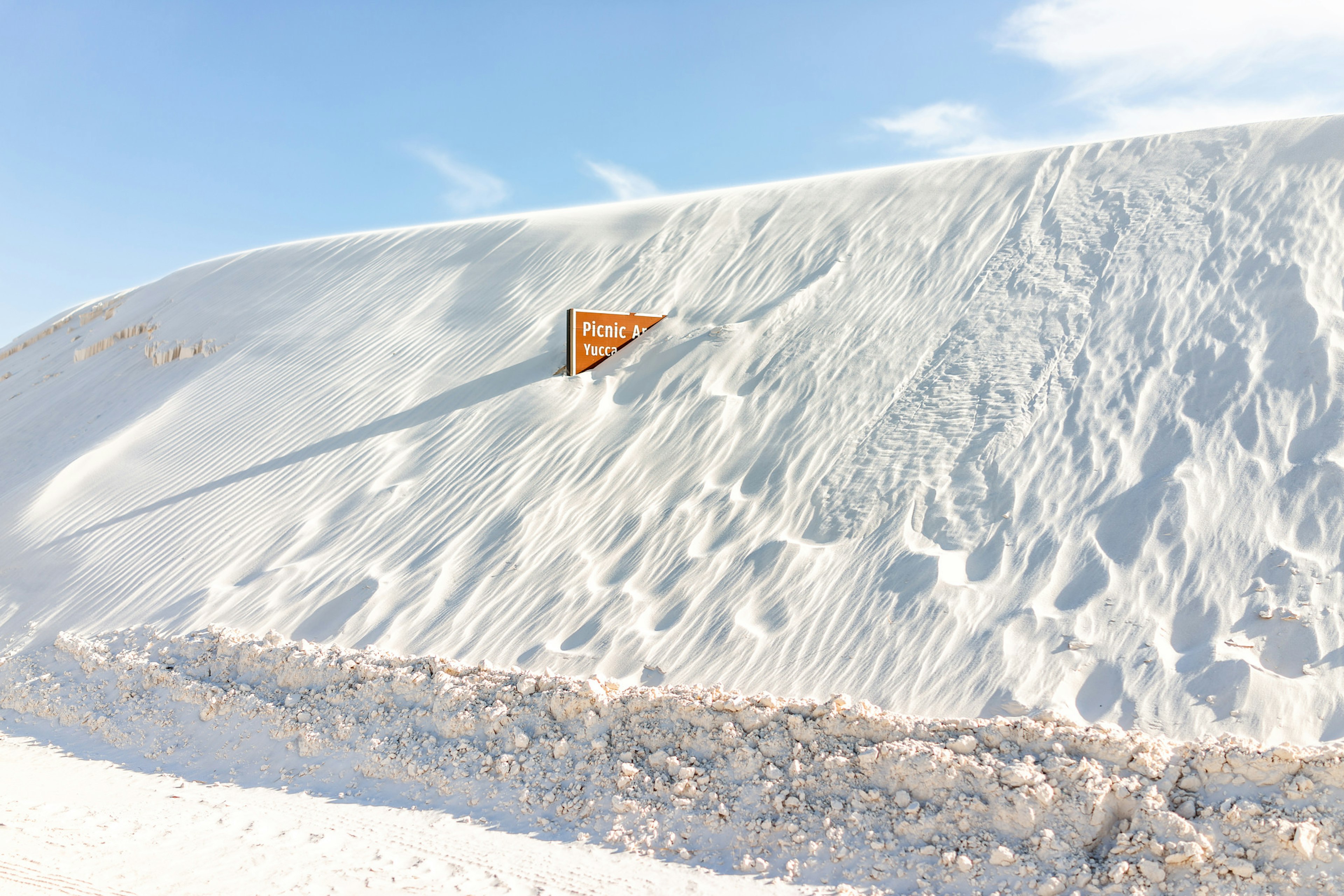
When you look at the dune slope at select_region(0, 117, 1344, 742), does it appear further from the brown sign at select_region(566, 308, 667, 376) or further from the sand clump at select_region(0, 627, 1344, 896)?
the sand clump at select_region(0, 627, 1344, 896)

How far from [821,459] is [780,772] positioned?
320 cm

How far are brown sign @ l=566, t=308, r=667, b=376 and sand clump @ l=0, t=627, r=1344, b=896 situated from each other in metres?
4.14

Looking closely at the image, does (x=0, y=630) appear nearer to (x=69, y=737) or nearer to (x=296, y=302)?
(x=69, y=737)

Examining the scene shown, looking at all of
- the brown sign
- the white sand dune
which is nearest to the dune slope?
the white sand dune

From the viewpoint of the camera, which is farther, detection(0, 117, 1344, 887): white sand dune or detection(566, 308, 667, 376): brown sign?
detection(566, 308, 667, 376): brown sign

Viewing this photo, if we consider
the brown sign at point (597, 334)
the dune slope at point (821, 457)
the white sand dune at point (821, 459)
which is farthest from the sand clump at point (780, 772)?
the brown sign at point (597, 334)

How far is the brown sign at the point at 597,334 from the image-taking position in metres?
8.86

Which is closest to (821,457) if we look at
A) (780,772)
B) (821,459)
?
(821,459)

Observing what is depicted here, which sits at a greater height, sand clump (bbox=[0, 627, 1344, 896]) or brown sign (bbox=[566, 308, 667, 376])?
brown sign (bbox=[566, 308, 667, 376])

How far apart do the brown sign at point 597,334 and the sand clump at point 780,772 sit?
163 inches

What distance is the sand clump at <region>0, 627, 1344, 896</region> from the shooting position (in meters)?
3.40

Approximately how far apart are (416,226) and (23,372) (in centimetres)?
718

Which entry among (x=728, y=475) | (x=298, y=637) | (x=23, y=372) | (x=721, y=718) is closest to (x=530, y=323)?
(x=728, y=475)

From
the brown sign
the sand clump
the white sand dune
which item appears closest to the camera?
the sand clump
